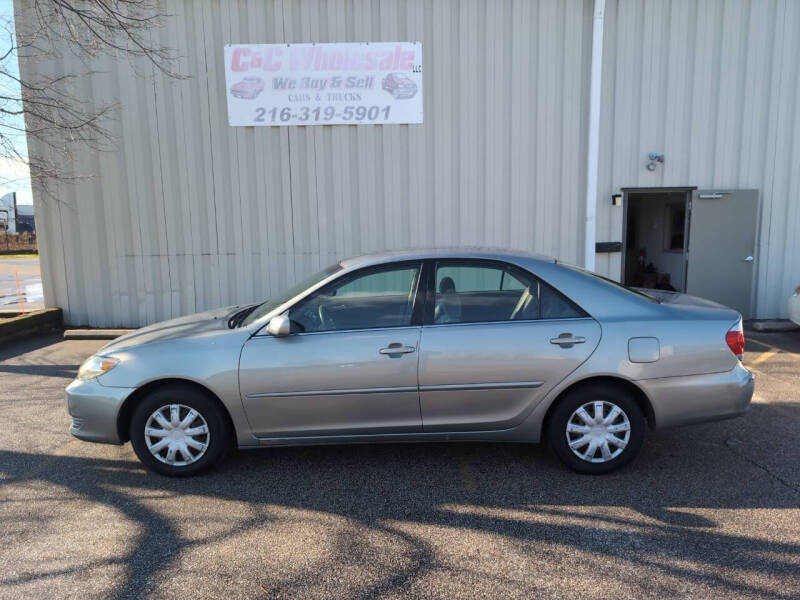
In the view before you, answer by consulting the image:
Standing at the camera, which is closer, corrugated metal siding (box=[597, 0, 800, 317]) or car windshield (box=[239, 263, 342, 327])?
car windshield (box=[239, 263, 342, 327])

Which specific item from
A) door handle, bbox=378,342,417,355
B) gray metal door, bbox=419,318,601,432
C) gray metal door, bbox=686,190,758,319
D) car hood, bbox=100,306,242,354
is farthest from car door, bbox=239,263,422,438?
gray metal door, bbox=686,190,758,319

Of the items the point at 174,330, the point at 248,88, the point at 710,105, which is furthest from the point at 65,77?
the point at 710,105

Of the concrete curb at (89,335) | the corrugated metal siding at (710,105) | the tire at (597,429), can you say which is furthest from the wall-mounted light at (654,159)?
the concrete curb at (89,335)

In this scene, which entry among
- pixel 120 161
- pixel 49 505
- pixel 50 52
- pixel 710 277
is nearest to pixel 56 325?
pixel 120 161

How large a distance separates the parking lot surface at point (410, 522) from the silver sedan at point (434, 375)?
0.29 meters

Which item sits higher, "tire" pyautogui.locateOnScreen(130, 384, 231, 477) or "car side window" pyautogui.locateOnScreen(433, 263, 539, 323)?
"car side window" pyautogui.locateOnScreen(433, 263, 539, 323)

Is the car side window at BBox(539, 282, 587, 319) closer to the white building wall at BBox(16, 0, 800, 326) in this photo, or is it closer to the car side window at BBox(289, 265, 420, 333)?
the car side window at BBox(289, 265, 420, 333)

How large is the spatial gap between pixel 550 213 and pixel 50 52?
828 centimetres

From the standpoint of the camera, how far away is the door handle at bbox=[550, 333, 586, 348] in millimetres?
3592

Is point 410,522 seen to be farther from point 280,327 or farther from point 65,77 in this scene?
point 65,77

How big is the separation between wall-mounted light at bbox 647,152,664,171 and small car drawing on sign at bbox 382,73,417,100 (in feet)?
13.0

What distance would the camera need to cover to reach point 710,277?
880 centimetres

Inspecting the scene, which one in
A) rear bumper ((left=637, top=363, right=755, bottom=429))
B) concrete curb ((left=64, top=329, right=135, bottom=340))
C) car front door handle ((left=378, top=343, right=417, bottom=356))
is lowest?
concrete curb ((left=64, top=329, right=135, bottom=340))

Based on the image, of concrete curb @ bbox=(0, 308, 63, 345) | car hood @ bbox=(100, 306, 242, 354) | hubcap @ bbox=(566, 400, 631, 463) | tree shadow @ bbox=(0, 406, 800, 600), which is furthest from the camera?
concrete curb @ bbox=(0, 308, 63, 345)
